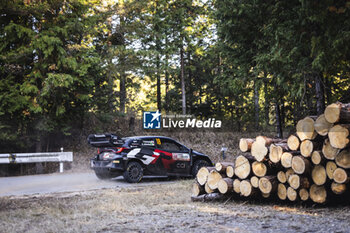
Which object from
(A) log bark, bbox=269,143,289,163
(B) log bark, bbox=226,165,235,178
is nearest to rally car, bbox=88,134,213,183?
(B) log bark, bbox=226,165,235,178

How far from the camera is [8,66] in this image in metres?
16.4

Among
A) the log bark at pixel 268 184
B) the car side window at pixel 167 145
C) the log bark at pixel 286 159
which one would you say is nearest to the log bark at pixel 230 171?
the log bark at pixel 268 184

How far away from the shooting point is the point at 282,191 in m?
6.98

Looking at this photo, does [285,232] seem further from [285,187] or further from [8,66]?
[8,66]

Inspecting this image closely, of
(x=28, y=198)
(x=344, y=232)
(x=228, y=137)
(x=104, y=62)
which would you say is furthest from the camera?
(x=228, y=137)

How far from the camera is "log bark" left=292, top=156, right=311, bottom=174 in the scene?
6586mm

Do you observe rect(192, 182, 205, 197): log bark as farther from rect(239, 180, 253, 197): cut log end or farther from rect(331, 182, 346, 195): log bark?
rect(331, 182, 346, 195): log bark

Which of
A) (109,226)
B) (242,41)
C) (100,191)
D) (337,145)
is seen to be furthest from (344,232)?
(242,41)

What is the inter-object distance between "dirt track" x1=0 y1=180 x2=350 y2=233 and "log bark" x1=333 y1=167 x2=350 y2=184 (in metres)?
0.52

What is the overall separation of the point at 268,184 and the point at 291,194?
1.59 feet

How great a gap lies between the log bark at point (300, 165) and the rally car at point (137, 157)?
6.21 meters

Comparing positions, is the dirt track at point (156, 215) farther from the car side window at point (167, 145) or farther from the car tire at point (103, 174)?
the car side window at point (167, 145)

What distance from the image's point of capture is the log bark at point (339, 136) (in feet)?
19.8

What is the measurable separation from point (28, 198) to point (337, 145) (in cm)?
705
